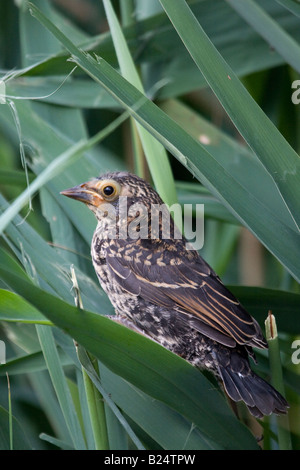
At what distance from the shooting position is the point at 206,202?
2166mm

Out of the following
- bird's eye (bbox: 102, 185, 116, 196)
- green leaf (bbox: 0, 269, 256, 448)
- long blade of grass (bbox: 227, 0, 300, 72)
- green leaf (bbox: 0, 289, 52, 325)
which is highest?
long blade of grass (bbox: 227, 0, 300, 72)

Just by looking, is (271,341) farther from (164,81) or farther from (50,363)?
(164,81)

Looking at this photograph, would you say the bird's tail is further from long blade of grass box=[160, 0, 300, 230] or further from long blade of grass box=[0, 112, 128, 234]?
long blade of grass box=[0, 112, 128, 234]

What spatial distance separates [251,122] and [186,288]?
1.96 feet

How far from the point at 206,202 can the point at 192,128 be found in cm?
48

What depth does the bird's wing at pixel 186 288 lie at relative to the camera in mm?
1588

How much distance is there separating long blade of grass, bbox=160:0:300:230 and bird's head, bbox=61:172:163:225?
664mm

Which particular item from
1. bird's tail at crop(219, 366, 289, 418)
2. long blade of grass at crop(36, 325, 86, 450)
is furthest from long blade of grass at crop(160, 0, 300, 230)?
long blade of grass at crop(36, 325, 86, 450)

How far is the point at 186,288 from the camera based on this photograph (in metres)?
1.73

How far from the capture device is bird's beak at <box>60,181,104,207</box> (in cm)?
181

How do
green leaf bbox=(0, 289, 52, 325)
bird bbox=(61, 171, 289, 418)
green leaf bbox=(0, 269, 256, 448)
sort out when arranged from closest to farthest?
1. green leaf bbox=(0, 269, 256, 448)
2. green leaf bbox=(0, 289, 52, 325)
3. bird bbox=(61, 171, 289, 418)

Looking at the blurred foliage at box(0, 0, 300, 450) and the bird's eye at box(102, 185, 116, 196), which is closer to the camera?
the blurred foliage at box(0, 0, 300, 450)

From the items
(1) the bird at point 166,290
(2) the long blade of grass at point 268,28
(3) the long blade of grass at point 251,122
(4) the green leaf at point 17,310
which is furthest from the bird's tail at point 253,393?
(2) the long blade of grass at point 268,28
